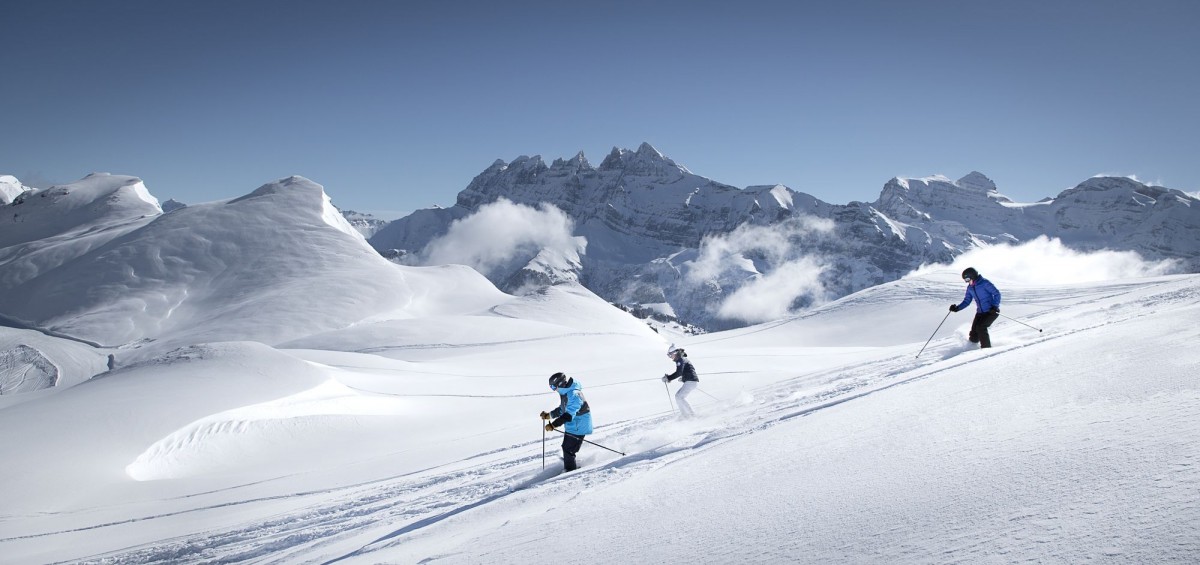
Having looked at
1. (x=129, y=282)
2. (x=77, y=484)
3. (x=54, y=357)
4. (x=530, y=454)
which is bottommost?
(x=530, y=454)

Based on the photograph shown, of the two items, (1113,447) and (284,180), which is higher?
(284,180)

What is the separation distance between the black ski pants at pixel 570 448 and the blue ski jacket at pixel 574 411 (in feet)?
0.26

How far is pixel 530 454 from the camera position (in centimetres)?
1169

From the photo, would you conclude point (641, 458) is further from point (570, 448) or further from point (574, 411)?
point (574, 411)

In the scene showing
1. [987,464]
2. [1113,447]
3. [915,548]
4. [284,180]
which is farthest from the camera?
[284,180]

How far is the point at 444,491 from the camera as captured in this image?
31.2 ft

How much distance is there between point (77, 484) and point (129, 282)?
62.4 metres

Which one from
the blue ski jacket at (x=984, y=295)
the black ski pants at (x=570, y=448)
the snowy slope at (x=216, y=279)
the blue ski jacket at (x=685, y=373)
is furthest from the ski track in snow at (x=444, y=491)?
the snowy slope at (x=216, y=279)

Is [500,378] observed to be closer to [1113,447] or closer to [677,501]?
[677,501]

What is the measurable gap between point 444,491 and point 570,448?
7.10 feet

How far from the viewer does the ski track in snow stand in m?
7.62

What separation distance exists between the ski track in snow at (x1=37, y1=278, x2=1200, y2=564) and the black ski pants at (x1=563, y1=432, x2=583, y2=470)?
255 millimetres

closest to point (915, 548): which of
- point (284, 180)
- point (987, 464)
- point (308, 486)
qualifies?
point (987, 464)

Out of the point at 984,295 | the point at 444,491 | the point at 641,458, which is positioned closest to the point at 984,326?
the point at 984,295
